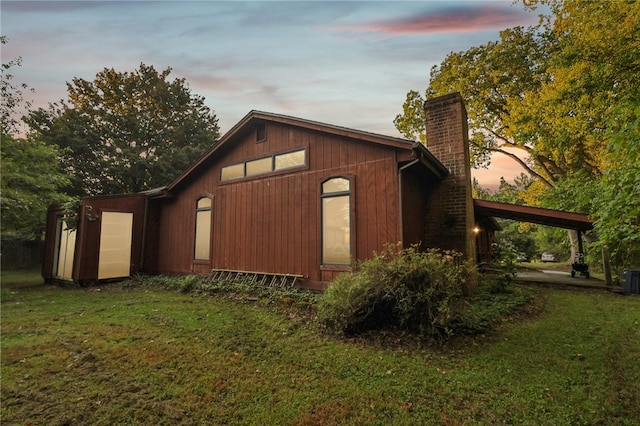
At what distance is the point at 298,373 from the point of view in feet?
10.5

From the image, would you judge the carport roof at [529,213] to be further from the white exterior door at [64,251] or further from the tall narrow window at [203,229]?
the white exterior door at [64,251]

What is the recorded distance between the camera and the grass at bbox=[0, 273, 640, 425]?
8.12ft

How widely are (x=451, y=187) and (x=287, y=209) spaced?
4140 millimetres

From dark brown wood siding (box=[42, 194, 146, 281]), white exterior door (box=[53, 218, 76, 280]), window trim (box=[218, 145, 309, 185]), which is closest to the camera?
window trim (box=[218, 145, 309, 185])

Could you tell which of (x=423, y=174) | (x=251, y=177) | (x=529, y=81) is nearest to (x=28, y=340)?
(x=251, y=177)

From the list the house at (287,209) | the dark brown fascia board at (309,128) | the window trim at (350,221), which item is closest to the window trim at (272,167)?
the house at (287,209)

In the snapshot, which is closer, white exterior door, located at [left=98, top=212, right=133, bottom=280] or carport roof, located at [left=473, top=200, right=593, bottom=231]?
carport roof, located at [left=473, top=200, right=593, bottom=231]

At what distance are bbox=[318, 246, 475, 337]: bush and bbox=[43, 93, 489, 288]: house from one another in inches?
62.5

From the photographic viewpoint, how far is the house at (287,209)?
6.40m

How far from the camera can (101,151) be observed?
20.3m

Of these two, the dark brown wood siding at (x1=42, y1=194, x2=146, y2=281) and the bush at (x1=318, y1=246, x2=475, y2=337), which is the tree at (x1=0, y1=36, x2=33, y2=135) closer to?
the dark brown wood siding at (x1=42, y1=194, x2=146, y2=281)

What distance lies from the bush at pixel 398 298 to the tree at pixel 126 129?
20.5 meters

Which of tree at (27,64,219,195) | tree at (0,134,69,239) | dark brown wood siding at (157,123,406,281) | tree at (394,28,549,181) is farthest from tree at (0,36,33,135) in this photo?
tree at (394,28,549,181)

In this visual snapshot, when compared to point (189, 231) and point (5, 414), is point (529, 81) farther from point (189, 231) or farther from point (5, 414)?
point (5, 414)
